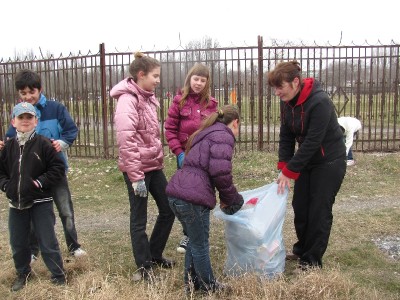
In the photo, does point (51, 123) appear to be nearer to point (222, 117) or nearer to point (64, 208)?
point (64, 208)

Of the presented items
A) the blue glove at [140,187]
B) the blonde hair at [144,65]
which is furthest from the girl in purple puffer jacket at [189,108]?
the blue glove at [140,187]

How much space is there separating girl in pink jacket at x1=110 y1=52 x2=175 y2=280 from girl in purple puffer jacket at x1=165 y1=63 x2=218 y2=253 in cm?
32

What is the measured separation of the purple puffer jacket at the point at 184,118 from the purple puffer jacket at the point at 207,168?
0.83 m

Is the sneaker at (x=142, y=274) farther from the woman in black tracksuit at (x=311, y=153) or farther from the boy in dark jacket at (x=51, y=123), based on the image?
the woman in black tracksuit at (x=311, y=153)

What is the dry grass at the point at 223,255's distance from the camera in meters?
2.92

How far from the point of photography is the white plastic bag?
3.12 meters

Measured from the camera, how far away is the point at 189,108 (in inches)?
145

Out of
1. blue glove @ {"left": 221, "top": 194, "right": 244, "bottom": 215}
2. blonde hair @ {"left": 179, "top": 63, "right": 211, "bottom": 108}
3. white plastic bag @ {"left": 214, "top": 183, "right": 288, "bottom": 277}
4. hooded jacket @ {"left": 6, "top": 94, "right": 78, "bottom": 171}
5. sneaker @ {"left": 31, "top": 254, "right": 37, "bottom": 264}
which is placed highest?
blonde hair @ {"left": 179, "top": 63, "right": 211, "bottom": 108}

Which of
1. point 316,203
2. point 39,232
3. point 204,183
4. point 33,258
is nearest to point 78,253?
point 33,258

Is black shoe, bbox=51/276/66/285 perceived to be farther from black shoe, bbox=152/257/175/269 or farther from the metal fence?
the metal fence

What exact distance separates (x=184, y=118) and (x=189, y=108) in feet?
0.33

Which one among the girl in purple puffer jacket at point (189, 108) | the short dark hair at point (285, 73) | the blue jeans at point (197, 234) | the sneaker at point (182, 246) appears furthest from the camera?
the sneaker at point (182, 246)

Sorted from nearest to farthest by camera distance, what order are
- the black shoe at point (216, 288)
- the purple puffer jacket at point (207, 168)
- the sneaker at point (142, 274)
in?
the purple puffer jacket at point (207, 168)
the black shoe at point (216, 288)
the sneaker at point (142, 274)

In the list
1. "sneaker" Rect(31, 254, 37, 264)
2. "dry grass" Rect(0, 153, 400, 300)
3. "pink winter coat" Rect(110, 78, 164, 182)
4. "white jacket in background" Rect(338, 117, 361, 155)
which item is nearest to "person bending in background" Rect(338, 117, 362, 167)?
"white jacket in background" Rect(338, 117, 361, 155)
